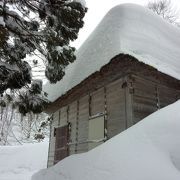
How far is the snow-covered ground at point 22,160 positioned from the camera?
58.0 feet

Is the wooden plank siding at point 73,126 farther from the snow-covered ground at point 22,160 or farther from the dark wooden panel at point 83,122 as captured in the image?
the snow-covered ground at point 22,160

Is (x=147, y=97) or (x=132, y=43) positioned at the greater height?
(x=132, y=43)

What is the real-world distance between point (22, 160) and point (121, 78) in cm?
1485

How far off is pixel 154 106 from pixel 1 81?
4297 mm

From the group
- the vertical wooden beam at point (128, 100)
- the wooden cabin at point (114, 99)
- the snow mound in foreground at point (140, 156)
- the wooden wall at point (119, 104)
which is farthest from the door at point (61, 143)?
the snow mound in foreground at point (140, 156)

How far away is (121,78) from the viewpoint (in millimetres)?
7812

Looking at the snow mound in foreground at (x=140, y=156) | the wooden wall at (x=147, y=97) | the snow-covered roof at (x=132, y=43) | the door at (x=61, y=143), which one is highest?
the snow-covered roof at (x=132, y=43)

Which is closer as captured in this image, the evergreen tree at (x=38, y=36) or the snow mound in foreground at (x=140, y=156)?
the snow mound in foreground at (x=140, y=156)

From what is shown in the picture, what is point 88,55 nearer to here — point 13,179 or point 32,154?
point 13,179

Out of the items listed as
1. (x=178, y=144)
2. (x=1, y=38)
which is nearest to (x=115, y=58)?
(x=1, y=38)

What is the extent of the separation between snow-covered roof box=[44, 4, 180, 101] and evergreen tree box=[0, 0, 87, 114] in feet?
3.69

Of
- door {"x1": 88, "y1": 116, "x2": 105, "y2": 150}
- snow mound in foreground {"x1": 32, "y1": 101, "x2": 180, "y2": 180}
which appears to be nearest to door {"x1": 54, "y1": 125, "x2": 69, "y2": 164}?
door {"x1": 88, "y1": 116, "x2": 105, "y2": 150}

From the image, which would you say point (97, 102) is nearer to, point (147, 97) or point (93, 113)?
point (93, 113)

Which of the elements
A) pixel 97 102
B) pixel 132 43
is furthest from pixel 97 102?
pixel 132 43
